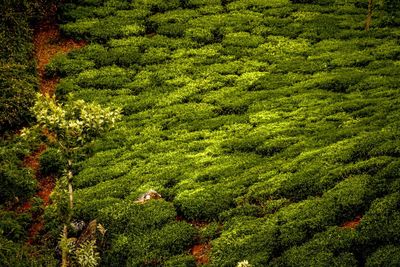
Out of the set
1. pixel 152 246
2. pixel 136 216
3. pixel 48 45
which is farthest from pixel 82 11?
pixel 152 246

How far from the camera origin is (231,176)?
69.9 feet

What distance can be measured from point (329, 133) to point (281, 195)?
4727 millimetres

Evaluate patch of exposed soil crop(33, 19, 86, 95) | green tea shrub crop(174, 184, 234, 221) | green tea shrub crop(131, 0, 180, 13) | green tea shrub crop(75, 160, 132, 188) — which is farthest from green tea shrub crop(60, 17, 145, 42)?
green tea shrub crop(174, 184, 234, 221)

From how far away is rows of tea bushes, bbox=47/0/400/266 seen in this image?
55.1 feet

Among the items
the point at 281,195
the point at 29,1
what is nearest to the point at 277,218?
the point at 281,195

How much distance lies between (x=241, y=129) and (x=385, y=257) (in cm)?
1237

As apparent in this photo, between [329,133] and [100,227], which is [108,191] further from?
[329,133]

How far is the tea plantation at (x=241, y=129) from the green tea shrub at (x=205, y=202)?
59 mm

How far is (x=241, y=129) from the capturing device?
25.2 metres

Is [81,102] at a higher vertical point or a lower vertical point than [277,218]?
higher

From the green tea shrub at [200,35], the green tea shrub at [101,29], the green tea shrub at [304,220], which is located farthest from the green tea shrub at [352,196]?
the green tea shrub at [101,29]

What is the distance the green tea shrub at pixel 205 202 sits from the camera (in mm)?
19531

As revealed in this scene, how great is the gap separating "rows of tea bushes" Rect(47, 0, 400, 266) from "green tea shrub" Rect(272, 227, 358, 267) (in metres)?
0.05

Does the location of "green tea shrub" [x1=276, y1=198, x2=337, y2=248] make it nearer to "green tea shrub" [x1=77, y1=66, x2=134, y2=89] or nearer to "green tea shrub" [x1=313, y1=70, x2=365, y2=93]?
"green tea shrub" [x1=313, y1=70, x2=365, y2=93]
